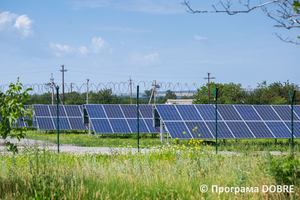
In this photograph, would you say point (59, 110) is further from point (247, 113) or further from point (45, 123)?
point (247, 113)

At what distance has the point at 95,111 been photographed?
25.9 m

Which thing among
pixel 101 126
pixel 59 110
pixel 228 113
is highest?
pixel 59 110

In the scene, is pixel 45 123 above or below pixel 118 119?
below

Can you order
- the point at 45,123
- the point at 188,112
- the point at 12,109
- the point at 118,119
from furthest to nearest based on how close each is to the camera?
1. the point at 45,123
2. the point at 118,119
3. the point at 188,112
4. the point at 12,109

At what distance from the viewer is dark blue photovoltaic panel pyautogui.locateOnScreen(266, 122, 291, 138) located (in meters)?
19.2

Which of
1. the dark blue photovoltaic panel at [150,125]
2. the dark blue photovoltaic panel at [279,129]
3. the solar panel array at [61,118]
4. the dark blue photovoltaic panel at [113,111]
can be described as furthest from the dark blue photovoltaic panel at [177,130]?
the solar panel array at [61,118]

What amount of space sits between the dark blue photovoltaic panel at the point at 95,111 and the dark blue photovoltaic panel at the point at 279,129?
39.3 ft

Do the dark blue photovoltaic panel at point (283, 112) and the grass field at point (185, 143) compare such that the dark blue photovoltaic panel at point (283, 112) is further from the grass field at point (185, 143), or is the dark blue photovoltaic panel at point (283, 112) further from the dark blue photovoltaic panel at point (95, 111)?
the dark blue photovoltaic panel at point (95, 111)

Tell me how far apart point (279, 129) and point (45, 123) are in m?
20.1

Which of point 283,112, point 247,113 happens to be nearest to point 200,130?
point 247,113

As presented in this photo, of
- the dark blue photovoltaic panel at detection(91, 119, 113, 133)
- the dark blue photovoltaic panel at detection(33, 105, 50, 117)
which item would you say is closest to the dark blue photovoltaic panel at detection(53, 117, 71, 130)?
the dark blue photovoltaic panel at detection(33, 105, 50, 117)

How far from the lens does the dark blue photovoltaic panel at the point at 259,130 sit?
19.0 meters

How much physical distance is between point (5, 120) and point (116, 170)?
304 centimetres

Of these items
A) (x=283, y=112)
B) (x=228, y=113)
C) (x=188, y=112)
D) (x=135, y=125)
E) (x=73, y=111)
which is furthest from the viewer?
(x=73, y=111)
